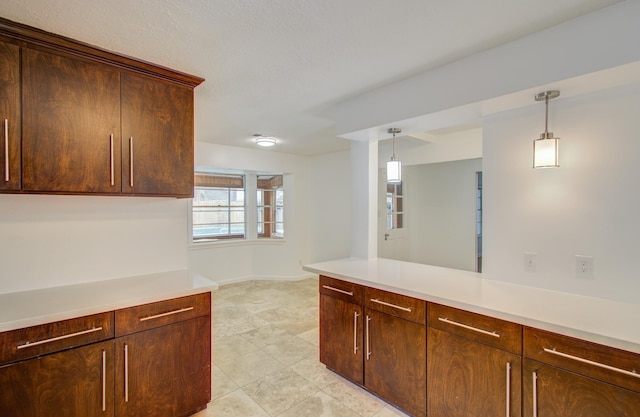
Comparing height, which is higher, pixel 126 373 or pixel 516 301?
pixel 516 301

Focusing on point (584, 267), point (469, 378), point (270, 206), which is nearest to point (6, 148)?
point (469, 378)

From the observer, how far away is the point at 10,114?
1.65 meters

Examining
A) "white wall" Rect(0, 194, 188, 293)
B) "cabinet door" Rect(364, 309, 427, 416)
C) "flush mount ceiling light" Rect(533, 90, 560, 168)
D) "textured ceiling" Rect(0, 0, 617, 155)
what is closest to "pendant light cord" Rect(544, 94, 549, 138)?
"flush mount ceiling light" Rect(533, 90, 560, 168)

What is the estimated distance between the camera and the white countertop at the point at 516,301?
135 centimetres

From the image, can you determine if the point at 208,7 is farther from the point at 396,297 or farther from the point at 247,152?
the point at 247,152

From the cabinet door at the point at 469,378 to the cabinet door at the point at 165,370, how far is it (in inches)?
59.4

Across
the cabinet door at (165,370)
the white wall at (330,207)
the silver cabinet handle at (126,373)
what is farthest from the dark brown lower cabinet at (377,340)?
the white wall at (330,207)

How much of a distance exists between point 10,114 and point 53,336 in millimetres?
1226

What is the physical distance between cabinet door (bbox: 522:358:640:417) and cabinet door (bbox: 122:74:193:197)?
240 centimetres

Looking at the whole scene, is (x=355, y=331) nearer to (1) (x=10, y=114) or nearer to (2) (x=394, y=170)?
(2) (x=394, y=170)

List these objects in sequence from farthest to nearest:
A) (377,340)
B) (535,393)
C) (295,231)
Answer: (295,231), (377,340), (535,393)

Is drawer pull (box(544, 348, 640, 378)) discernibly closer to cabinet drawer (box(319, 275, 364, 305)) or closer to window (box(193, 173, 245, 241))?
cabinet drawer (box(319, 275, 364, 305))

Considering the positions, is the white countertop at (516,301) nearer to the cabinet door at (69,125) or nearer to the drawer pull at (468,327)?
the drawer pull at (468,327)

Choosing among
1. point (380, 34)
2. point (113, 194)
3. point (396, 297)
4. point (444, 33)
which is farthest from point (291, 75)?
point (396, 297)
